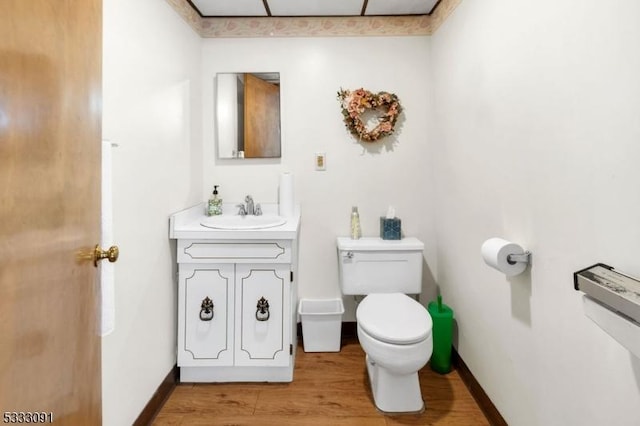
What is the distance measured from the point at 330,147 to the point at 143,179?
1.23 meters

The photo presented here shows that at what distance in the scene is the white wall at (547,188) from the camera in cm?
83

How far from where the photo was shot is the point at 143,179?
1.48 meters

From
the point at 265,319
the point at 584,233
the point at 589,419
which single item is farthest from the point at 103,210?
the point at 589,419

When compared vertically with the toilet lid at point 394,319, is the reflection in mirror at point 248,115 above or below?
above

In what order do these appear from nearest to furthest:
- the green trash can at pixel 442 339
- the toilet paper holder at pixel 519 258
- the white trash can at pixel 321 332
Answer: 1. the toilet paper holder at pixel 519 258
2. the green trash can at pixel 442 339
3. the white trash can at pixel 321 332

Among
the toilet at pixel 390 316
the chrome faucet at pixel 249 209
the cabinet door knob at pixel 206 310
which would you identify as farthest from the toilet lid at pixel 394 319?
the chrome faucet at pixel 249 209

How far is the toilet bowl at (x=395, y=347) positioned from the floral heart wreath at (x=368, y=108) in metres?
1.11

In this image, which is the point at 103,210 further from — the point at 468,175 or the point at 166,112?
the point at 468,175

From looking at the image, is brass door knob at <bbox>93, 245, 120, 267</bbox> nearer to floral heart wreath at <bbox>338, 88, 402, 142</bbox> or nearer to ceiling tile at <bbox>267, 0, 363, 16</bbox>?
floral heart wreath at <bbox>338, 88, 402, 142</bbox>

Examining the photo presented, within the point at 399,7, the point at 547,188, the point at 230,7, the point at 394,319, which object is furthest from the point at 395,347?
the point at 230,7

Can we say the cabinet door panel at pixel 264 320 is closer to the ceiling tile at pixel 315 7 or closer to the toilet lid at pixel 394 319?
the toilet lid at pixel 394 319

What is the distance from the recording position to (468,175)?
172 cm

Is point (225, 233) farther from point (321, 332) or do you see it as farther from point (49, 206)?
point (49, 206)

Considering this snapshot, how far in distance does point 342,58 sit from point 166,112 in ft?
4.08
